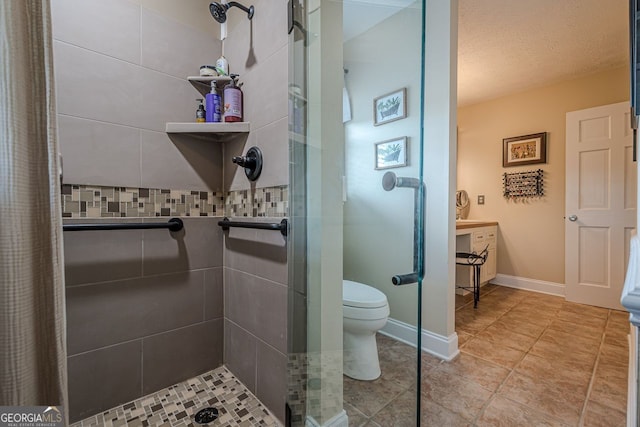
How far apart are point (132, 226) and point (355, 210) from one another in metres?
1.01

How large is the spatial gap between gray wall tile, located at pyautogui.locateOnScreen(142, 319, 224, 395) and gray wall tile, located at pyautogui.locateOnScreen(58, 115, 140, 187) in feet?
2.56

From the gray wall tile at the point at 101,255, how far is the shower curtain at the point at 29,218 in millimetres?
829

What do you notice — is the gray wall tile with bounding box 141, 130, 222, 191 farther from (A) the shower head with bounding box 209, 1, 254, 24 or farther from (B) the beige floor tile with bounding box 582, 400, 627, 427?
(B) the beige floor tile with bounding box 582, 400, 627, 427

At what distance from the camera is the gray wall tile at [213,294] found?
1454mm

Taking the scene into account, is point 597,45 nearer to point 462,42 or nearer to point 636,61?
point 462,42

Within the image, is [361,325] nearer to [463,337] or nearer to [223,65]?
[463,337]


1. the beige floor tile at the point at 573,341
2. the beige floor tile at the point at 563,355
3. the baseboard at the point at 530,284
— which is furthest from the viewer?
the baseboard at the point at 530,284

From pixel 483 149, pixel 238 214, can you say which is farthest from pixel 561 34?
pixel 238 214

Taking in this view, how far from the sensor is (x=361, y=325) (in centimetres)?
133

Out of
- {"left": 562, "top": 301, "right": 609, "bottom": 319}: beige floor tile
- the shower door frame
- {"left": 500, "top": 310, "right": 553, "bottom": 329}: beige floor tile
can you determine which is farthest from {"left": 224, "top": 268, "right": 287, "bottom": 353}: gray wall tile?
{"left": 562, "top": 301, "right": 609, "bottom": 319}: beige floor tile

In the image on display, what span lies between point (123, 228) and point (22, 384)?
884 millimetres

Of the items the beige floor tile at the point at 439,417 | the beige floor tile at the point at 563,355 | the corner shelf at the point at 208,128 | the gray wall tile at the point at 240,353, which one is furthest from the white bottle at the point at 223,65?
the beige floor tile at the point at 563,355

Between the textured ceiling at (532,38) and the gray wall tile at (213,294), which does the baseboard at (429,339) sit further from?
the textured ceiling at (532,38)

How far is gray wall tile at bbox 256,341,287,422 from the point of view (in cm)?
114
